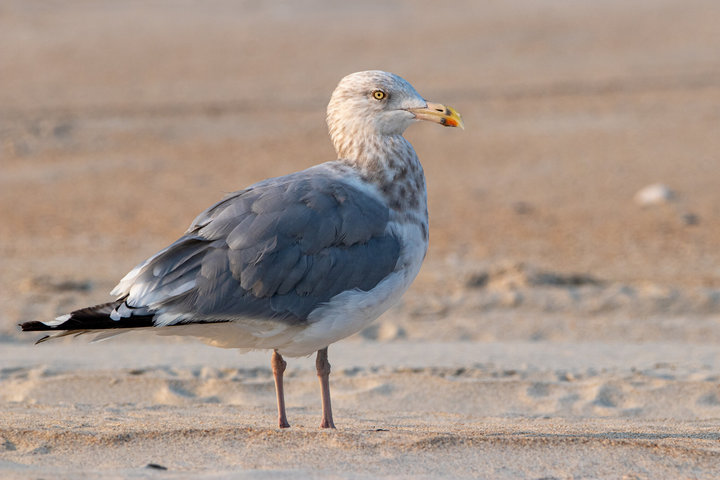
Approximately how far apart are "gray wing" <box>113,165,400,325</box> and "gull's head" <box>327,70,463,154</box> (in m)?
0.47

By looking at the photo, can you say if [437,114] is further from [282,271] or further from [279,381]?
[279,381]

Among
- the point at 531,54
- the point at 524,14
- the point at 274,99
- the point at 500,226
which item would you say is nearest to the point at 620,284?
the point at 500,226

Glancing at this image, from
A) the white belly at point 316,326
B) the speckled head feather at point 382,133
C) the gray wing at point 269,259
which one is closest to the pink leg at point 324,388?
the white belly at point 316,326

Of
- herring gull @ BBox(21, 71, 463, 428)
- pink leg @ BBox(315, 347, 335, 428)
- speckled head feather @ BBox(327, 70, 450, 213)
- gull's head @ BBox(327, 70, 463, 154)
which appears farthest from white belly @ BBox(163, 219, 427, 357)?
gull's head @ BBox(327, 70, 463, 154)

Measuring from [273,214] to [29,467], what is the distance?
145cm

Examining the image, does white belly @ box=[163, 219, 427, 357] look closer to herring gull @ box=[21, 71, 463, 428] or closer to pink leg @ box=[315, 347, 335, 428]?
herring gull @ box=[21, 71, 463, 428]

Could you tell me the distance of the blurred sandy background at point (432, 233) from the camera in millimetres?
4602

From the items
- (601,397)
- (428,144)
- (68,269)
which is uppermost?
(428,144)

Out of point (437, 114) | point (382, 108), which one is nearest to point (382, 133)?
point (382, 108)

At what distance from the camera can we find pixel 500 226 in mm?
11664

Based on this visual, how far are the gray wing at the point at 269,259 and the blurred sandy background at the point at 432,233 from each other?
0.53 metres

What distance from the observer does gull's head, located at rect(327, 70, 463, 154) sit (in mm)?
5283

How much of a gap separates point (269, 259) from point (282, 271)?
0.25 ft

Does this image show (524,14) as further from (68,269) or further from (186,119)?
(68,269)
